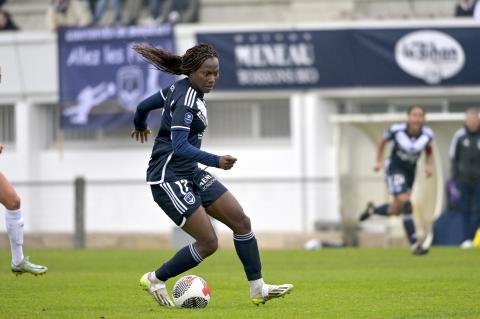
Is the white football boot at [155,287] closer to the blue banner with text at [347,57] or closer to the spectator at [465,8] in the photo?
the blue banner with text at [347,57]

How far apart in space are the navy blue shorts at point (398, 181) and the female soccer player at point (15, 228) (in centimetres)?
909

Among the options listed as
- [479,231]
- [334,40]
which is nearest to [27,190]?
[334,40]

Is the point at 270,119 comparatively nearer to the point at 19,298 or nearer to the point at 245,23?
the point at 245,23

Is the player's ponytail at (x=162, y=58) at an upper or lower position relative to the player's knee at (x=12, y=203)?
upper

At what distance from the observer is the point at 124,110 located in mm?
31094

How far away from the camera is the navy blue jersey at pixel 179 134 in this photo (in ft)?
39.2

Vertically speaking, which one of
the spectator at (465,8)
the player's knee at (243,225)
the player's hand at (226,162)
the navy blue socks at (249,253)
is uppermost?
the spectator at (465,8)

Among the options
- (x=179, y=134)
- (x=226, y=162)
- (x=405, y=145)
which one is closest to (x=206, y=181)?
(x=179, y=134)

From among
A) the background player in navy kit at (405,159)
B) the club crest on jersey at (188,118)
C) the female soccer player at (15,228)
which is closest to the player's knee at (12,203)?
the female soccer player at (15,228)

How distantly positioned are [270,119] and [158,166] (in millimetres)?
18988

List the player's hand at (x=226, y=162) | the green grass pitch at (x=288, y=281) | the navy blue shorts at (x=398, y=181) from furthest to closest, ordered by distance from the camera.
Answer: the navy blue shorts at (x=398, y=181) → the green grass pitch at (x=288, y=281) → the player's hand at (x=226, y=162)

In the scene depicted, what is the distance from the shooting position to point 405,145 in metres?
22.6

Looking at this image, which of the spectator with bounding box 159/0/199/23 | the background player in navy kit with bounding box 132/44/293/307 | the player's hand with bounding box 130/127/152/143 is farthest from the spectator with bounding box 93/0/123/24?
the background player in navy kit with bounding box 132/44/293/307

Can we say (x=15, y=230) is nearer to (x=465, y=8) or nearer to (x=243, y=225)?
(x=243, y=225)
